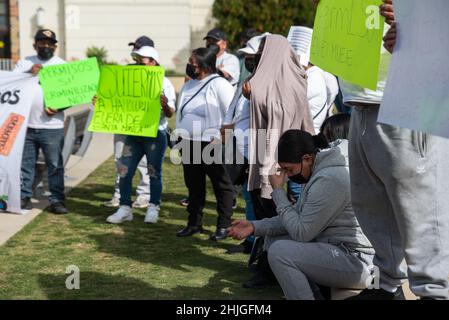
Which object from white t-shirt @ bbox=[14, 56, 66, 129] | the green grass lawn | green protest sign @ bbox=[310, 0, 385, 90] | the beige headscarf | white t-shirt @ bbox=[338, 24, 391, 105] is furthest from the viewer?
white t-shirt @ bbox=[14, 56, 66, 129]

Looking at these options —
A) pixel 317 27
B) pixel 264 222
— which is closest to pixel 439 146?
pixel 317 27

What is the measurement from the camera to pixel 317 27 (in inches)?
171

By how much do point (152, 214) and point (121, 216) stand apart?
30 centimetres

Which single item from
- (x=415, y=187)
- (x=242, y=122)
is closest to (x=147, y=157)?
(x=242, y=122)

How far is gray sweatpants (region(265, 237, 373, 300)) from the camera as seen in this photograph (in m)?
4.48

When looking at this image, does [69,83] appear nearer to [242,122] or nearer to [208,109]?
[208,109]

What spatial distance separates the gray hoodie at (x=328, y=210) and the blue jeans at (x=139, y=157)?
10.2 feet

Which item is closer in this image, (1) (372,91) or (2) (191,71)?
(1) (372,91)

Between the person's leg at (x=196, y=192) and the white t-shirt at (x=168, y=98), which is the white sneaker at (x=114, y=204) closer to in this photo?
the white t-shirt at (x=168, y=98)

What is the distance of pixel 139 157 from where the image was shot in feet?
25.6

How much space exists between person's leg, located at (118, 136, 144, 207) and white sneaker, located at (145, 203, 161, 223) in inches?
8.6

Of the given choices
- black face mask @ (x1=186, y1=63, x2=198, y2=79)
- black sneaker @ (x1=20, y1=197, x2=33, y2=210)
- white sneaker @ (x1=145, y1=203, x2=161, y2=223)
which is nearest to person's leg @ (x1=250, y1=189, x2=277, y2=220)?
black face mask @ (x1=186, y1=63, x2=198, y2=79)

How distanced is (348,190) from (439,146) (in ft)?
3.13

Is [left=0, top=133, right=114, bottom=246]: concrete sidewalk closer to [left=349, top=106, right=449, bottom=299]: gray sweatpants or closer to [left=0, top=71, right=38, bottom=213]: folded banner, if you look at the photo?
[left=0, top=71, right=38, bottom=213]: folded banner
